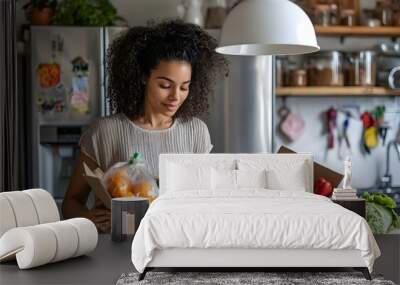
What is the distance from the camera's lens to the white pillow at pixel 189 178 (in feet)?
13.0

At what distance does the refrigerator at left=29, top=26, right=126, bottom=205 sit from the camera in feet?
18.7

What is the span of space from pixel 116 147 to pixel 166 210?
1.53m

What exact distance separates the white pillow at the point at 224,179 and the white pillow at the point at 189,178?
47 mm

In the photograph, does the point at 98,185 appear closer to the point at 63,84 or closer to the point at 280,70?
the point at 63,84

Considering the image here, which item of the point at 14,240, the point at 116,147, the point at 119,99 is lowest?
the point at 14,240

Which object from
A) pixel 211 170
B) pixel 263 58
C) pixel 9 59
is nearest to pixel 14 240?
pixel 211 170

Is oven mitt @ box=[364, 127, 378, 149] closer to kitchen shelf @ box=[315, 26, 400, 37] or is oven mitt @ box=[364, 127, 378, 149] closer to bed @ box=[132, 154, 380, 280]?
kitchen shelf @ box=[315, 26, 400, 37]

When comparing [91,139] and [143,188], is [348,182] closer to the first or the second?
[143,188]

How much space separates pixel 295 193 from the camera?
354 cm

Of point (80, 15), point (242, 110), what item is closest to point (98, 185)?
point (242, 110)

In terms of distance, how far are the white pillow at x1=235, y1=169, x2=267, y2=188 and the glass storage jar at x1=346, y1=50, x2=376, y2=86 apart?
2.87 m

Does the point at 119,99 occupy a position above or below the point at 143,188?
above

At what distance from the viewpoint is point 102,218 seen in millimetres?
4109

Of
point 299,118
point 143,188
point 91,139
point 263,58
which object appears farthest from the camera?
point 299,118
